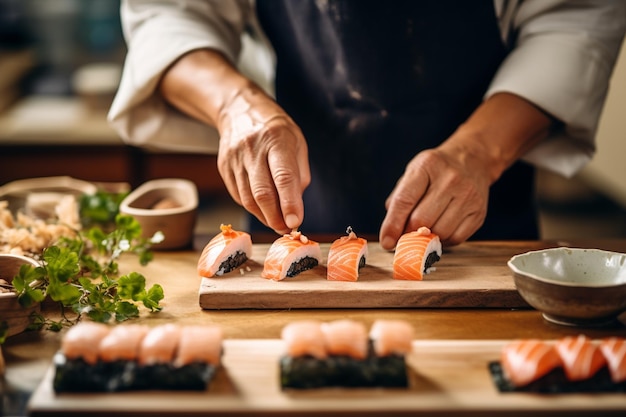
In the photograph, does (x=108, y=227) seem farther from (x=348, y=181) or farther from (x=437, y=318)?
(x=437, y=318)

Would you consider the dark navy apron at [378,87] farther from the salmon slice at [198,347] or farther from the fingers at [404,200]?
the salmon slice at [198,347]

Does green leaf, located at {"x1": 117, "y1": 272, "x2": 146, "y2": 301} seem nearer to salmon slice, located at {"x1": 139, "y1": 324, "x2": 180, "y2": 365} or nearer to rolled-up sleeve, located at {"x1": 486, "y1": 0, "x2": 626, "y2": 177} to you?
salmon slice, located at {"x1": 139, "y1": 324, "x2": 180, "y2": 365}

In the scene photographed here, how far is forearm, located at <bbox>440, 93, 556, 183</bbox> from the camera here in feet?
7.00

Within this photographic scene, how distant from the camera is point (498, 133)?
2.17 m

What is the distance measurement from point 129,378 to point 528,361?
0.68 meters

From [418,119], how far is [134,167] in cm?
282

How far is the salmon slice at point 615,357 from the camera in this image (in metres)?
1.36

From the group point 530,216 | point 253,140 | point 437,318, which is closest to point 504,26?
point 530,216

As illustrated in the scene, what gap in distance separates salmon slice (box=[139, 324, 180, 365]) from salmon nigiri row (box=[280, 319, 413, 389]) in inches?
7.7

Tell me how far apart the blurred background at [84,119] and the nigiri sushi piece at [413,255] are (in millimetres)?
3010

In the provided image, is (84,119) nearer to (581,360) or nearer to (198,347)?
(198,347)

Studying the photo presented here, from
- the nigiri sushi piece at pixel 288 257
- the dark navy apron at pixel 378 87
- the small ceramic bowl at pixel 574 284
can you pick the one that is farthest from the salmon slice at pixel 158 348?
the dark navy apron at pixel 378 87

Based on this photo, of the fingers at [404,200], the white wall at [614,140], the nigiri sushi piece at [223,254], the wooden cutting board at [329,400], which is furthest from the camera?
the white wall at [614,140]

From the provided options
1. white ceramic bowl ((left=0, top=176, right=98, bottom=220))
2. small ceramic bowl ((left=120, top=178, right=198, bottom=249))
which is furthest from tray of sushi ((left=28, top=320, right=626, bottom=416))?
white ceramic bowl ((left=0, top=176, right=98, bottom=220))
